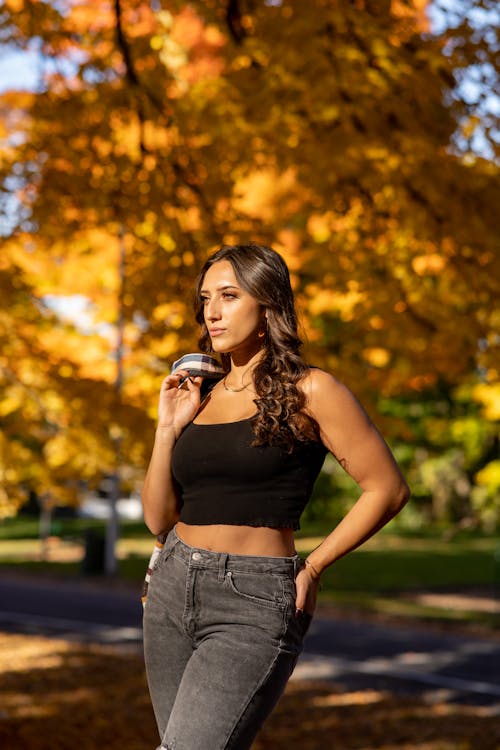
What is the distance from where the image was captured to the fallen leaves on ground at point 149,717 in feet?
26.0

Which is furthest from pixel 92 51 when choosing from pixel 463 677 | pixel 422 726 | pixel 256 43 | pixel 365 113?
pixel 463 677

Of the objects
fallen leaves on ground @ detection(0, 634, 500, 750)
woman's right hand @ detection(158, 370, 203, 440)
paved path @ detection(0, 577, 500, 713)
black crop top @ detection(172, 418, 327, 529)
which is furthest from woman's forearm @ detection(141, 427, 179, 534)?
paved path @ detection(0, 577, 500, 713)

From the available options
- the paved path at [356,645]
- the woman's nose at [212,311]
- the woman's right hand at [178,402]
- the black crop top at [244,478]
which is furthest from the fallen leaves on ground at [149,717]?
the woman's nose at [212,311]

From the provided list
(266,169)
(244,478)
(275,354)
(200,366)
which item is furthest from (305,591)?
(266,169)

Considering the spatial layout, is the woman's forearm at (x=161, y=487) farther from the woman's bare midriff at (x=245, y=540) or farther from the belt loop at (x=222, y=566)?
the belt loop at (x=222, y=566)

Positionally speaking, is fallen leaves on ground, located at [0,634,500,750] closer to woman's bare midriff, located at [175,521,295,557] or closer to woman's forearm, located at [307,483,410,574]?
woman's bare midriff, located at [175,521,295,557]

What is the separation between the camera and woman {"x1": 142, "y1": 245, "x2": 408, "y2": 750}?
2.77m

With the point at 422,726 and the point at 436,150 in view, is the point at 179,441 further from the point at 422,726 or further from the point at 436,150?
the point at 422,726

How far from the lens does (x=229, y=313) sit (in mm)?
3035

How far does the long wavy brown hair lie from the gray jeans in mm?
345

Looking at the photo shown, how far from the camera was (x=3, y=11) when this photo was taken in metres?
6.13

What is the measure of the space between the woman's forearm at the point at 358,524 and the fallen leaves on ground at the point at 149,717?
16.5ft

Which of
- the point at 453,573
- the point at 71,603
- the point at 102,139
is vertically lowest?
the point at 453,573

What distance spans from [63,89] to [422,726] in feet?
18.5
